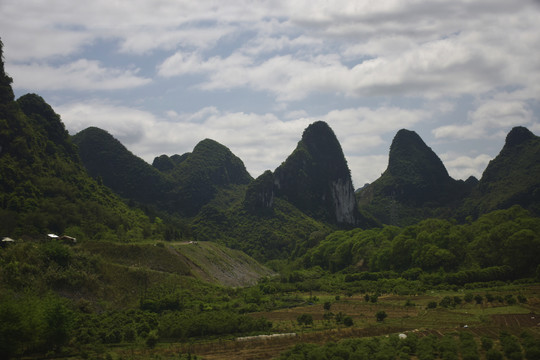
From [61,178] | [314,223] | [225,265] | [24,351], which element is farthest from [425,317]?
[314,223]

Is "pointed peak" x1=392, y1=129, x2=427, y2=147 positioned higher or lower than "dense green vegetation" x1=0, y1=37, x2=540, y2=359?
higher

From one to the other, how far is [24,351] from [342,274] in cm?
5425

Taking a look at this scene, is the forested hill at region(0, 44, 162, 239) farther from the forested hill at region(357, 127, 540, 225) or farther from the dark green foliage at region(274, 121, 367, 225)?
the forested hill at region(357, 127, 540, 225)

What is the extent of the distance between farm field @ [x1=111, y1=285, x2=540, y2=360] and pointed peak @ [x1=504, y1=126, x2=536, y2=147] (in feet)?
336

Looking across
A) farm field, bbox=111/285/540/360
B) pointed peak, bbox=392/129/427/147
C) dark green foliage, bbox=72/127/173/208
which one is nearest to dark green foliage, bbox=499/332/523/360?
farm field, bbox=111/285/540/360

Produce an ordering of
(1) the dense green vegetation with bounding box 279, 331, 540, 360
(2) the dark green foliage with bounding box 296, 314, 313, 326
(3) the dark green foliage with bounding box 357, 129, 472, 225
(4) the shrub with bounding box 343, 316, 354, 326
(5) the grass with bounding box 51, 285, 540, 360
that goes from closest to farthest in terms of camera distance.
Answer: (1) the dense green vegetation with bounding box 279, 331, 540, 360, (5) the grass with bounding box 51, 285, 540, 360, (4) the shrub with bounding box 343, 316, 354, 326, (2) the dark green foliage with bounding box 296, 314, 313, 326, (3) the dark green foliage with bounding box 357, 129, 472, 225

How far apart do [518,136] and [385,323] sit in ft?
400

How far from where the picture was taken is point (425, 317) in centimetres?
4094

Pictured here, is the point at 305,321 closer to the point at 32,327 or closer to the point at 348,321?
the point at 348,321

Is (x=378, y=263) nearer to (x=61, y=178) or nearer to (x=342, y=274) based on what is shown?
(x=342, y=274)

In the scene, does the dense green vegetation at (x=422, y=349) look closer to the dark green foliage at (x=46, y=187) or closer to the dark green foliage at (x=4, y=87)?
the dark green foliage at (x=46, y=187)

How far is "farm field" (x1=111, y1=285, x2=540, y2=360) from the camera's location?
32875 millimetres

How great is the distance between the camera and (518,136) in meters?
140

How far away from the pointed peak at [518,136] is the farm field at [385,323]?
102 meters
